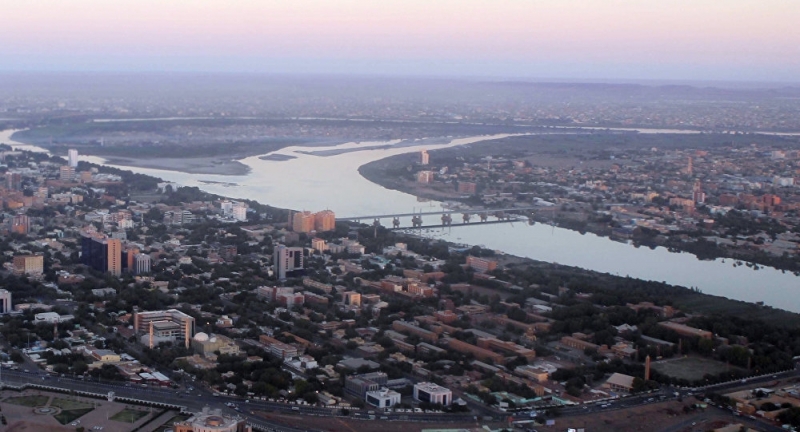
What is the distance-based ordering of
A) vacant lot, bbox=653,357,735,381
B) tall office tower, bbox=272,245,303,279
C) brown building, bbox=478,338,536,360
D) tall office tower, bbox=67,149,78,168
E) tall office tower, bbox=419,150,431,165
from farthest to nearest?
tall office tower, bbox=419,150,431,165, tall office tower, bbox=67,149,78,168, tall office tower, bbox=272,245,303,279, brown building, bbox=478,338,536,360, vacant lot, bbox=653,357,735,381

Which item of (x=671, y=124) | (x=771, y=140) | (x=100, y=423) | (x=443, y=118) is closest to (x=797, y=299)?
(x=100, y=423)

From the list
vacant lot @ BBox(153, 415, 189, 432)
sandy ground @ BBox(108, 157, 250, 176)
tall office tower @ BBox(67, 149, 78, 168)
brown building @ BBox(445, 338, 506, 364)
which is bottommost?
sandy ground @ BBox(108, 157, 250, 176)

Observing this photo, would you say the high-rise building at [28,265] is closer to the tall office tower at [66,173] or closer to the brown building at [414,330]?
the brown building at [414,330]

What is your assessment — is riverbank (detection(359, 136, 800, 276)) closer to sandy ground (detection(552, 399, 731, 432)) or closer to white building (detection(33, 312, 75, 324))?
sandy ground (detection(552, 399, 731, 432))

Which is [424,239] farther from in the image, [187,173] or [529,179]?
[187,173]

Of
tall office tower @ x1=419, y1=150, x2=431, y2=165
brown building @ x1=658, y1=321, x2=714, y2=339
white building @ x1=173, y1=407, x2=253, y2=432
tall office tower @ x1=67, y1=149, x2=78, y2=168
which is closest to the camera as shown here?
white building @ x1=173, y1=407, x2=253, y2=432

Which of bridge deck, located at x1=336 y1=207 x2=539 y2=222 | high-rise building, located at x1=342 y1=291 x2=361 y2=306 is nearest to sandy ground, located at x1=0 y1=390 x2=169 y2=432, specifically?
high-rise building, located at x1=342 y1=291 x2=361 y2=306
